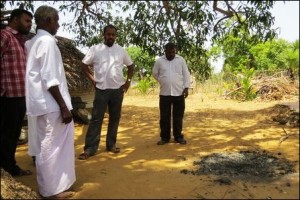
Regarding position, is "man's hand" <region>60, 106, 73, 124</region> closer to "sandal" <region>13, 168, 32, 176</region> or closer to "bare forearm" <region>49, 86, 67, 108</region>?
"bare forearm" <region>49, 86, 67, 108</region>

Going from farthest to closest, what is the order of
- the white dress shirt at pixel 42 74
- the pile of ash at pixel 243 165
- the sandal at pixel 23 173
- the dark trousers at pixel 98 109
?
1. the dark trousers at pixel 98 109
2. the sandal at pixel 23 173
3. the pile of ash at pixel 243 165
4. the white dress shirt at pixel 42 74

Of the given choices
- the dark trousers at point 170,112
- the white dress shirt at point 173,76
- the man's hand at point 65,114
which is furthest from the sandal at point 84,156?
the man's hand at point 65,114

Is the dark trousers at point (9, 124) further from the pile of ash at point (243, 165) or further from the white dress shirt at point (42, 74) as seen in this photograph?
the pile of ash at point (243, 165)

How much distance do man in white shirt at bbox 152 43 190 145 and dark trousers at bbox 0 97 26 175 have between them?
2.46 meters

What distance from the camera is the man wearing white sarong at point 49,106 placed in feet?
11.2

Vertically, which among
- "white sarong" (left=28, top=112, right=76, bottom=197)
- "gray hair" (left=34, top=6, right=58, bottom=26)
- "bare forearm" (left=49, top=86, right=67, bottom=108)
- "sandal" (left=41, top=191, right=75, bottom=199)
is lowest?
"sandal" (left=41, top=191, right=75, bottom=199)

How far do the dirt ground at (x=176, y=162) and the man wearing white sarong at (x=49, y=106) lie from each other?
314 mm

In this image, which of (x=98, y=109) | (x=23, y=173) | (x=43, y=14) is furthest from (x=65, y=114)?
(x=98, y=109)

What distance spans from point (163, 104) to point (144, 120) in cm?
339

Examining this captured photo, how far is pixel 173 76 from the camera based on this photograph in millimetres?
5914

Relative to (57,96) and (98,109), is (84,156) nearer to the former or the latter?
(98,109)

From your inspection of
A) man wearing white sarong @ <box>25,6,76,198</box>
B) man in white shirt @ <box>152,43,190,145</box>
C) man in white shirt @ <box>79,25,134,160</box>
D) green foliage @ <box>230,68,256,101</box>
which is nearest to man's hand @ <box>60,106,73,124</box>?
man wearing white sarong @ <box>25,6,76,198</box>

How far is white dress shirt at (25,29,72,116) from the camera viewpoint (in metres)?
3.39

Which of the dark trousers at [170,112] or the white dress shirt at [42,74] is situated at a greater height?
the white dress shirt at [42,74]
